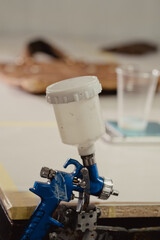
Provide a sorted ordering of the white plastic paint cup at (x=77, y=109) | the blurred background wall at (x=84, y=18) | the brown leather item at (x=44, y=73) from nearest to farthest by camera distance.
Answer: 1. the white plastic paint cup at (x=77, y=109)
2. the brown leather item at (x=44, y=73)
3. the blurred background wall at (x=84, y=18)

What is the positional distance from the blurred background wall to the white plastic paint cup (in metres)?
3.01

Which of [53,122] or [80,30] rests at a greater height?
[53,122]

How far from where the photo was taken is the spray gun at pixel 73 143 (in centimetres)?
65

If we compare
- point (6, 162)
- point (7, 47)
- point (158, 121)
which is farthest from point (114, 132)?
point (7, 47)

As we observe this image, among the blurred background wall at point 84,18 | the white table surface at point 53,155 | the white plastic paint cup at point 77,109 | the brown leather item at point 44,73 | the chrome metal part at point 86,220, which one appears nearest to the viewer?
the white plastic paint cup at point 77,109

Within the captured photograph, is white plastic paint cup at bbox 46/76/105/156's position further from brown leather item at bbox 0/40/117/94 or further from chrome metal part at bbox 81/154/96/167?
brown leather item at bbox 0/40/117/94

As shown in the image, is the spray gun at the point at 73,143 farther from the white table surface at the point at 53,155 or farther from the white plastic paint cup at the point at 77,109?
the white table surface at the point at 53,155

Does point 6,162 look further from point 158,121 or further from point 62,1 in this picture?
point 62,1

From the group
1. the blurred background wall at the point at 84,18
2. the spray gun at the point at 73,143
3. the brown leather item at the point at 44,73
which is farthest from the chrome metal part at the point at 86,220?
the blurred background wall at the point at 84,18

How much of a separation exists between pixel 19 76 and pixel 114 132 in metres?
0.73

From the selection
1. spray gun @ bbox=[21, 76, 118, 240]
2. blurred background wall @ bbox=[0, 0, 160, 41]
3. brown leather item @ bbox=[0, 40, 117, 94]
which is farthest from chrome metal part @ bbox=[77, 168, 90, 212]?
blurred background wall @ bbox=[0, 0, 160, 41]

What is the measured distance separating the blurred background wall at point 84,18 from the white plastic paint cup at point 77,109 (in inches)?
119

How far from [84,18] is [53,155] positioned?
→ 2.79 m

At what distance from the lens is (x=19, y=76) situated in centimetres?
181
